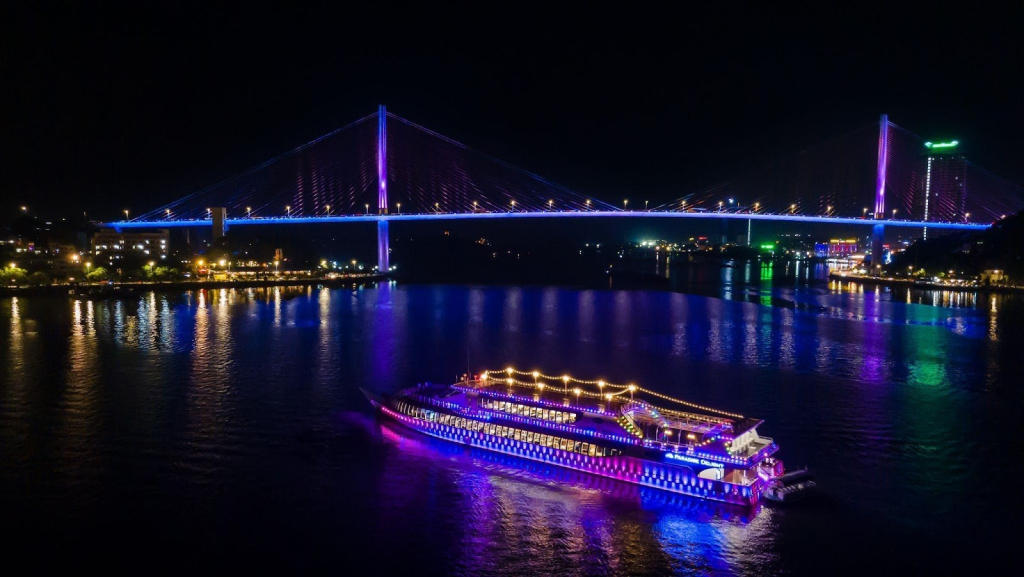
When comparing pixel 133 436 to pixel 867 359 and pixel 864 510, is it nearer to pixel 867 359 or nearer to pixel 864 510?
pixel 864 510

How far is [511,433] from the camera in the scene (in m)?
7.20

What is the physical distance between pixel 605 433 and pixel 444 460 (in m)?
1.76

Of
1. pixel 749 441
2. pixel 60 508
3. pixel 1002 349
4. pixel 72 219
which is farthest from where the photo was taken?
pixel 72 219

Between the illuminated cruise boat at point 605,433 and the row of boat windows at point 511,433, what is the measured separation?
0.01m

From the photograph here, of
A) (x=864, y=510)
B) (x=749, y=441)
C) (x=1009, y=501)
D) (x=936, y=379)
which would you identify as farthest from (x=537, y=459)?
(x=936, y=379)

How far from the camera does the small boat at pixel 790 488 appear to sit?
590 cm

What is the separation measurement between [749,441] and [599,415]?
1.63 m

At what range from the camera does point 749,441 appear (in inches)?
253

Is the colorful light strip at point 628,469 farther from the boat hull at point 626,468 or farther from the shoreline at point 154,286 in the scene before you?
the shoreline at point 154,286

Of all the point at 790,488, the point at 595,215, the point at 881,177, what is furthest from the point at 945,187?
the point at 790,488

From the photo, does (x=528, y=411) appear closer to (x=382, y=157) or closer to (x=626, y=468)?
(x=626, y=468)

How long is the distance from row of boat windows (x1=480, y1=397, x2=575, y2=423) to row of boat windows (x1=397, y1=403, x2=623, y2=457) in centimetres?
32

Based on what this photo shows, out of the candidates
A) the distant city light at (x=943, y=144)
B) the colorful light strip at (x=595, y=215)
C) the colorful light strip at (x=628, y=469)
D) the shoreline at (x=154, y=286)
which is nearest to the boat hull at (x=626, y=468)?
the colorful light strip at (x=628, y=469)

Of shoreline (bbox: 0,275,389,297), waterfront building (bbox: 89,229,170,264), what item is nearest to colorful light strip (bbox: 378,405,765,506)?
shoreline (bbox: 0,275,389,297)
